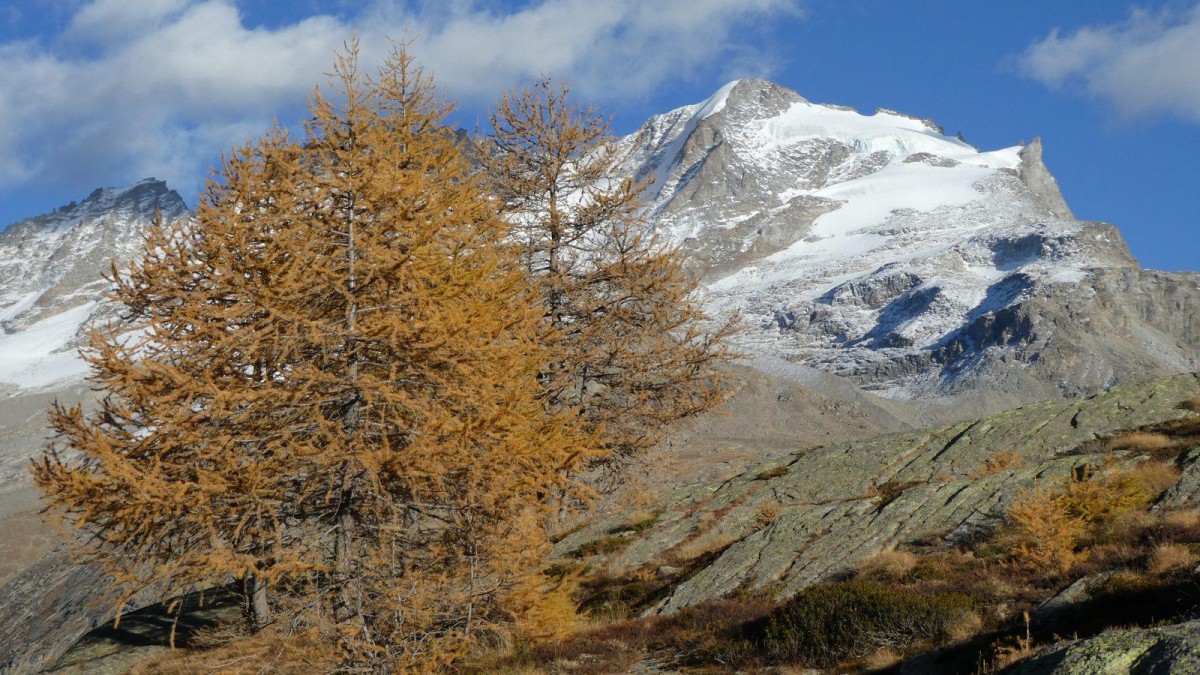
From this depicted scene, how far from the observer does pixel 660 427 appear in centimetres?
1661

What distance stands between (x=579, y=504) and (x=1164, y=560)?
31.6 ft

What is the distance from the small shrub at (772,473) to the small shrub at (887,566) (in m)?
8.04

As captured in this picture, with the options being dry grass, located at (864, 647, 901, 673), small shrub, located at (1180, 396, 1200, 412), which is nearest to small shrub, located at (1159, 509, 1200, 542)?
dry grass, located at (864, 647, 901, 673)

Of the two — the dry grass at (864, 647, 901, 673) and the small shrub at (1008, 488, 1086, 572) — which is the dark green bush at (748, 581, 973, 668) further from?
the small shrub at (1008, 488, 1086, 572)

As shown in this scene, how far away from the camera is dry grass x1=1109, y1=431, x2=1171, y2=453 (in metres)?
13.8

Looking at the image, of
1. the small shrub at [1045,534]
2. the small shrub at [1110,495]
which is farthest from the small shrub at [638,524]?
the small shrub at [1110,495]

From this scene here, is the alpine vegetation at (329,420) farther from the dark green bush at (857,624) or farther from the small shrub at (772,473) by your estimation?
the small shrub at (772,473)

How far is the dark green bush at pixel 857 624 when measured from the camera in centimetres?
873


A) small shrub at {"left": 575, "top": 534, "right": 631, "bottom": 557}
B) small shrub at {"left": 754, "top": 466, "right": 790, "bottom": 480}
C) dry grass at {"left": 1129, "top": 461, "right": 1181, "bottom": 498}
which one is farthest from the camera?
small shrub at {"left": 754, "top": 466, "right": 790, "bottom": 480}

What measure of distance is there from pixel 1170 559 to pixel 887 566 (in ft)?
11.8

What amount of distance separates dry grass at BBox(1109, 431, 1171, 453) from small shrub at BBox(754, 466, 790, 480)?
717 cm

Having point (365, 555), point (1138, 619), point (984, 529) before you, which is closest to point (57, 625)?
point (365, 555)

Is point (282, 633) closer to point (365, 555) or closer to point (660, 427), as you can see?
point (365, 555)

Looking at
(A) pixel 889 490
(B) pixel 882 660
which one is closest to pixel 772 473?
(A) pixel 889 490
